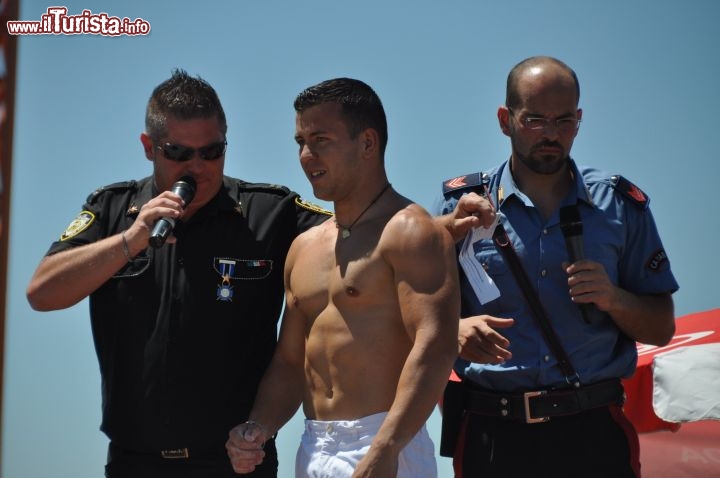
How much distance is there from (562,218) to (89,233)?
225 cm

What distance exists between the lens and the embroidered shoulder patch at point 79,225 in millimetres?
5094

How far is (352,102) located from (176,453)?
1.81 meters

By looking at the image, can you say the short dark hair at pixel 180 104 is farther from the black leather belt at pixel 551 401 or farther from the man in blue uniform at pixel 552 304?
the black leather belt at pixel 551 401

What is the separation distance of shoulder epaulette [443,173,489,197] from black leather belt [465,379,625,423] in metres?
0.99

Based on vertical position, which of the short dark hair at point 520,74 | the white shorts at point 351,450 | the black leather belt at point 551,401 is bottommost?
the white shorts at point 351,450

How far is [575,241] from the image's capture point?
4.57 metres

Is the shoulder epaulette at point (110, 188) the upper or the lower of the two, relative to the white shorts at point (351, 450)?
upper

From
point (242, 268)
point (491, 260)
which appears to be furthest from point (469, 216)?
point (242, 268)

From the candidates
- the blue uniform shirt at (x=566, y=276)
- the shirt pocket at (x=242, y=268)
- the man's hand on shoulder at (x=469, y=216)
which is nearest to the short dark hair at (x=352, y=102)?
the man's hand on shoulder at (x=469, y=216)

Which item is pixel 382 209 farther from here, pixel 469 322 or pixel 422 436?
pixel 422 436

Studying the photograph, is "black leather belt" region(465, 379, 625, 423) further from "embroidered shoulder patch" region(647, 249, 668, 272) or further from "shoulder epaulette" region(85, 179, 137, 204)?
"shoulder epaulette" region(85, 179, 137, 204)

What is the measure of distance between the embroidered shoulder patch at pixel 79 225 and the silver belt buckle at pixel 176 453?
3.70ft

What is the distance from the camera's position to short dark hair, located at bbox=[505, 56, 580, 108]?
4.84 m

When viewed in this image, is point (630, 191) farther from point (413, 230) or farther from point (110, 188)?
point (110, 188)
